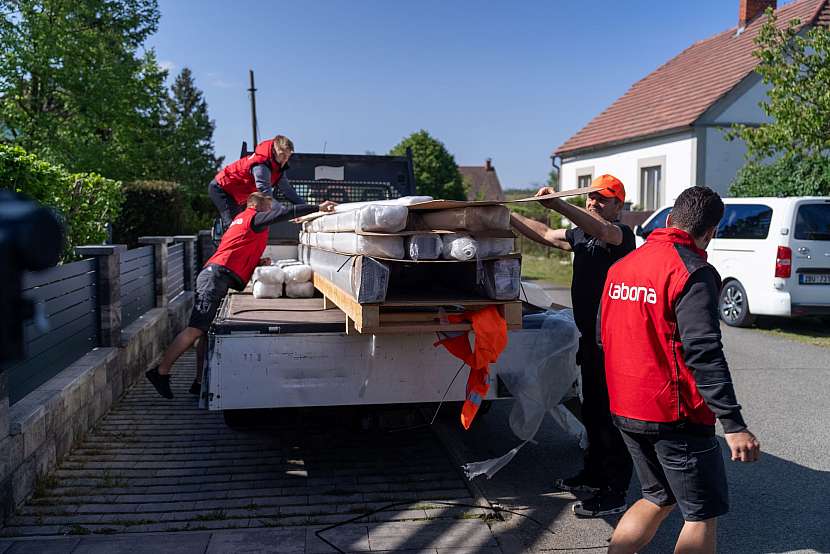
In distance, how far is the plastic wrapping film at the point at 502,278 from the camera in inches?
171

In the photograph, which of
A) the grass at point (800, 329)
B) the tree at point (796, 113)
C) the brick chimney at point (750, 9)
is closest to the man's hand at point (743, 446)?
the grass at point (800, 329)

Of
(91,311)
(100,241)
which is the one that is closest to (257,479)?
(91,311)

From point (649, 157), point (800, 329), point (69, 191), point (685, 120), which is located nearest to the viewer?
point (69, 191)

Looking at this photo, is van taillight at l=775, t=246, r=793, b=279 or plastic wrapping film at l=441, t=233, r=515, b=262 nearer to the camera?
plastic wrapping film at l=441, t=233, r=515, b=262

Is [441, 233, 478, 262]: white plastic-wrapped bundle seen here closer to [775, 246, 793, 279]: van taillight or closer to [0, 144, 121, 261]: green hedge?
[0, 144, 121, 261]: green hedge

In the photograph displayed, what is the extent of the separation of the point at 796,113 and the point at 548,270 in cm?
1028

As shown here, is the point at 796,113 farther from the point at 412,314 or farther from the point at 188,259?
the point at 412,314

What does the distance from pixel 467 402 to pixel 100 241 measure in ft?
27.7

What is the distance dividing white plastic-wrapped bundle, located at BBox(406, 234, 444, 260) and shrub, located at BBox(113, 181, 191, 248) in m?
12.7

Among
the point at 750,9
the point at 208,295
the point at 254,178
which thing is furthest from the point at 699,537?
the point at 750,9

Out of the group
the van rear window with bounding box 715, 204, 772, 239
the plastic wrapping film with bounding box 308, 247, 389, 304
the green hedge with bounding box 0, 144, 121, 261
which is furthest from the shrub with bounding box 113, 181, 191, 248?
the plastic wrapping film with bounding box 308, 247, 389, 304

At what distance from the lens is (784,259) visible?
37.6 feet

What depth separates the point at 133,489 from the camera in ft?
16.4

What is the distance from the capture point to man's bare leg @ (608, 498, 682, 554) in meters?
3.48
